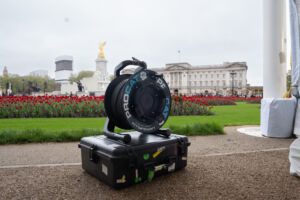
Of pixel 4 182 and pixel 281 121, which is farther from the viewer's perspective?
pixel 281 121

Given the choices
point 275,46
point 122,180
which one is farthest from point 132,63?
point 275,46

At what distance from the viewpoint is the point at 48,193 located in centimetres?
262

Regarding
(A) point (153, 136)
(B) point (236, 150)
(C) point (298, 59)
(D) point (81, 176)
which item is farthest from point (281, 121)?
(D) point (81, 176)

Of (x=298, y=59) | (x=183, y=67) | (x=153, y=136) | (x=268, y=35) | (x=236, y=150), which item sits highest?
(x=183, y=67)

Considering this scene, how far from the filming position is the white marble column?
257 inches

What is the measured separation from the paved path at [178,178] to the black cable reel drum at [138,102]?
63 cm

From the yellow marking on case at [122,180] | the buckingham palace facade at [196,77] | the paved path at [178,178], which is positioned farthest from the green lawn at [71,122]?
the buckingham palace facade at [196,77]

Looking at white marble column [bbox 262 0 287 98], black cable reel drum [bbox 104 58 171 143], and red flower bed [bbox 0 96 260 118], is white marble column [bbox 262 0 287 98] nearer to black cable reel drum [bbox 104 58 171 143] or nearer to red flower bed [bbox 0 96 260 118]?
black cable reel drum [bbox 104 58 171 143]

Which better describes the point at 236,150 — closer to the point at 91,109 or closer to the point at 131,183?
the point at 131,183

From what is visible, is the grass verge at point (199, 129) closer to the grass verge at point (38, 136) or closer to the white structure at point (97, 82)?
the grass verge at point (38, 136)

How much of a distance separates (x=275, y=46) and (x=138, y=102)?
5223mm

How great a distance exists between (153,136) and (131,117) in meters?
0.54

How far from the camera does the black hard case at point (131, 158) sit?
265 cm

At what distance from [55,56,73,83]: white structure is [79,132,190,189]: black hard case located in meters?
101
